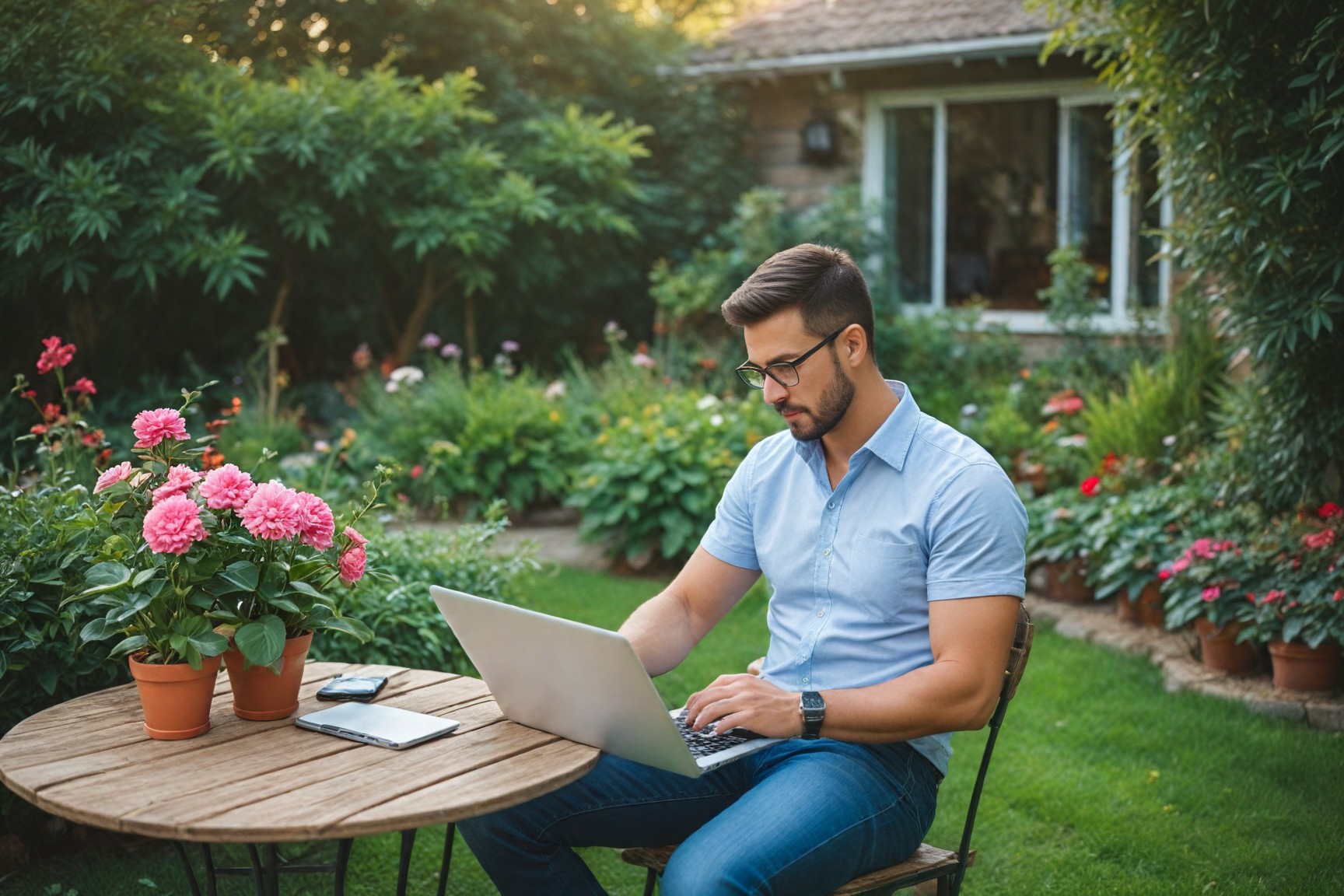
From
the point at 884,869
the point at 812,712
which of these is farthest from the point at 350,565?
the point at 884,869

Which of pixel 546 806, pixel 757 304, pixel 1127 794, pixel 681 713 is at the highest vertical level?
pixel 757 304

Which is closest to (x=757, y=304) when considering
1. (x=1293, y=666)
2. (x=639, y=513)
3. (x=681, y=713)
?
(x=681, y=713)

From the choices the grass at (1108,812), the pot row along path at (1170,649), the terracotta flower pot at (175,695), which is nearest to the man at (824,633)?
the terracotta flower pot at (175,695)

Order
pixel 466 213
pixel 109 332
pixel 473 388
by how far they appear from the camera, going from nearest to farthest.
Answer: pixel 109 332
pixel 473 388
pixel 466 213

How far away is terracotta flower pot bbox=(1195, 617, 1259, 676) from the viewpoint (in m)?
4.28

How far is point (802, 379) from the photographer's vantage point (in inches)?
88.6

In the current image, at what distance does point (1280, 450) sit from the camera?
14.0 feet

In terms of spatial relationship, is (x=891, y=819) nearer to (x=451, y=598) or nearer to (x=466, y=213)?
(x=451, y=598)

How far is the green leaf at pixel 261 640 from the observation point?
74.7 inches

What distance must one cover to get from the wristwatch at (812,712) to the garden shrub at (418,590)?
1.44 m

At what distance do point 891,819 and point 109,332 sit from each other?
5895 millimetres

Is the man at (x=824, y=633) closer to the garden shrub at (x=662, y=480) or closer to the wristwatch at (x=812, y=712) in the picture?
the wristwatch at (x=812, y=712)

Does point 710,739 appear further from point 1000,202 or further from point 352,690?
point 1000,202

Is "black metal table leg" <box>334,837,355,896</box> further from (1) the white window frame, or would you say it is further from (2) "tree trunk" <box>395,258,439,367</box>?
(2) "tree trunk" <box>395,258,439,367</box>
